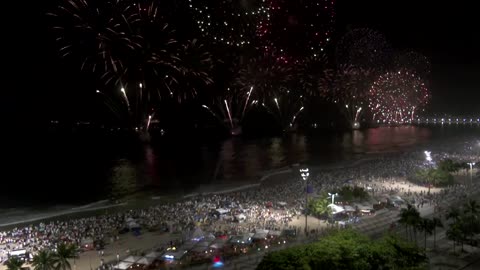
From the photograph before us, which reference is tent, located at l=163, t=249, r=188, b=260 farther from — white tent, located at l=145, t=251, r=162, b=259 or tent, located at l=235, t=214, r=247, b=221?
tent, located at l=235, t=214, r=247, b=221

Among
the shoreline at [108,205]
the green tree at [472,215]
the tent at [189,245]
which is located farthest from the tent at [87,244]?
the green tree at [472,215]

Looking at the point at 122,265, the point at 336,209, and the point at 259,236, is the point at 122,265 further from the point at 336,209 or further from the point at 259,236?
the point at 336,209

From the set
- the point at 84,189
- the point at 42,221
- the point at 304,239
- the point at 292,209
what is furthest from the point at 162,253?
the point at 84,189

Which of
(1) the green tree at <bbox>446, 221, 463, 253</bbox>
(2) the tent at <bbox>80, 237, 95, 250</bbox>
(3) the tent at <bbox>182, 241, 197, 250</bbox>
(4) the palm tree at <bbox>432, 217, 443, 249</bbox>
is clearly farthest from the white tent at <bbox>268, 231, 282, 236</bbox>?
(2) the tent at <bbox>80, 237, 95, 250</bbox>

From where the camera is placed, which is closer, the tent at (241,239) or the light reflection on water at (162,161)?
the tent at (241,239)

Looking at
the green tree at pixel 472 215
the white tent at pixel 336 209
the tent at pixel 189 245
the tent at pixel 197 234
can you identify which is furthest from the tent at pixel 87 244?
A: the green tree at pixel 472 215

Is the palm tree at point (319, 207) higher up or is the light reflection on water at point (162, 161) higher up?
the palm tree at point (319, 207)

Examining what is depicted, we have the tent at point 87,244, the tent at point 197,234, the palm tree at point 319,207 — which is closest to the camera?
the tent at point 87,244

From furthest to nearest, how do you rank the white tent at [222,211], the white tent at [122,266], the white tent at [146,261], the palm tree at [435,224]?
the white tent at [222,211] → the palm tree at [435,224] → the white tent at [146,261] → the white tent at [122,266]

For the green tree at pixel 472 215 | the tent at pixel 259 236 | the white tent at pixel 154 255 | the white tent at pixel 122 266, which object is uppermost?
the green tree at pixel 472 215

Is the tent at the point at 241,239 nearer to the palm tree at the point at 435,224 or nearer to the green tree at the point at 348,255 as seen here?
the green tree at the point at 348,255
